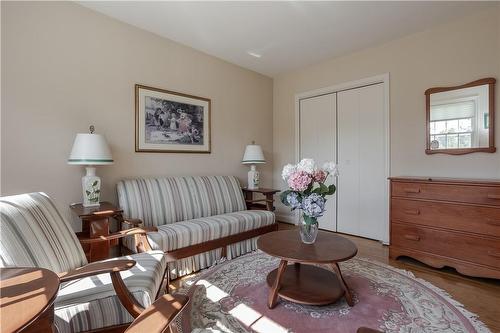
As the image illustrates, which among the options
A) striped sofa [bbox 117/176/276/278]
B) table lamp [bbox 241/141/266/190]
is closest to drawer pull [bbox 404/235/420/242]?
striped sofa [bbox 117/176/276/278]

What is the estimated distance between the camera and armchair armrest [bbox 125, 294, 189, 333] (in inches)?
31.6

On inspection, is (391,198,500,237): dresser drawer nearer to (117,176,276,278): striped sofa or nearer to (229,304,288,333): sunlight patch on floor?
(117,176,276,278): striped sofa

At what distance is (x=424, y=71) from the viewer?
3.06m

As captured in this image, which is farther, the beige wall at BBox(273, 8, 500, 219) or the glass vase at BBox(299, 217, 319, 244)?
the beige wall at BBox(273, 8, 500, 219)

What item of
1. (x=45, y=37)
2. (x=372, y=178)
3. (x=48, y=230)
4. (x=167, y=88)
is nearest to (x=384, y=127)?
(x=372, y=178)

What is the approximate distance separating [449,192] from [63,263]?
319 centimetres

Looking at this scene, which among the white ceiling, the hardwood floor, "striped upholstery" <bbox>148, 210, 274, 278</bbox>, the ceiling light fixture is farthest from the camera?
the ceiling light fixture

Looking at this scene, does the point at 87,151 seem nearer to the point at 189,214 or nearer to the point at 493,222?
the point at 189,214

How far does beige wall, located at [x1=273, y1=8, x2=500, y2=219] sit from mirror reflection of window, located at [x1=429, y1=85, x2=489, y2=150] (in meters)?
0.11

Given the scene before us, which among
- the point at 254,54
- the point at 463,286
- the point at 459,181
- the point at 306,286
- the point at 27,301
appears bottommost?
the point at 463,286

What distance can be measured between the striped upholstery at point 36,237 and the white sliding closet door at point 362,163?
3332 millimetres

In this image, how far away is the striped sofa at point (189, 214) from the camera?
7.97 feet

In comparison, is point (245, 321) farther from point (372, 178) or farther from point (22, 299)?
point (372, 178)

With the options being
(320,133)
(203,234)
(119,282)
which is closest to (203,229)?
(203,234)
